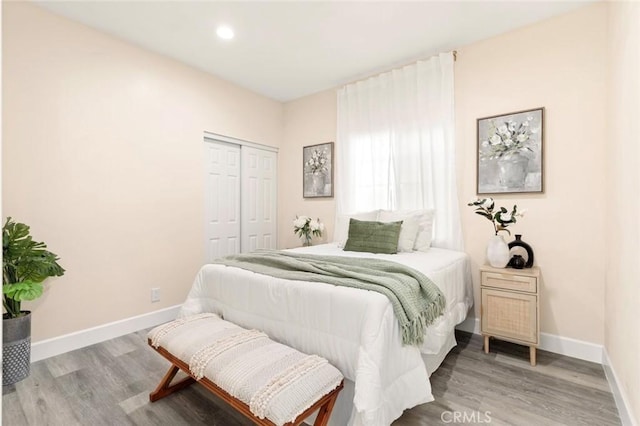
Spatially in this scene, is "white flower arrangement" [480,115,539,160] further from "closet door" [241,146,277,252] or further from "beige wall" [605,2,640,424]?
"closet door" [241,146,277,252]

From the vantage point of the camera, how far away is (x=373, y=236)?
3.11m

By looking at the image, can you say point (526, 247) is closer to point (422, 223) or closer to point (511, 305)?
point (511, 305)

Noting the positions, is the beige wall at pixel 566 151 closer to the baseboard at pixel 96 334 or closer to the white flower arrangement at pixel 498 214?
the white flower arrangement at pixel 498 214

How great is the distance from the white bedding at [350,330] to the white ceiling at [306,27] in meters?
1.99

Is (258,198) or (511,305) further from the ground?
(258,198)

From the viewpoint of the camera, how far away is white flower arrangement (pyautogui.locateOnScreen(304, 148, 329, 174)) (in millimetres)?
4295

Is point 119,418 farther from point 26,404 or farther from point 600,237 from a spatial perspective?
point 600,237

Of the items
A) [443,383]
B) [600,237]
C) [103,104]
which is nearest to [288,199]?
[103,104]

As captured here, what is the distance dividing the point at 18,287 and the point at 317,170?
9.98 feet

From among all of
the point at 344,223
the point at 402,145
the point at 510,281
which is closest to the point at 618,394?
the point at 510,281

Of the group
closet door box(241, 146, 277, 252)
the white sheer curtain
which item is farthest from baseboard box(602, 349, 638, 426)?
closet door box(241, 146, 277, 252)

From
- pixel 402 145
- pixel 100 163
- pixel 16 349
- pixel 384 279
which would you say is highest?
pixel 402 145

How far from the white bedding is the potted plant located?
1.22 meters

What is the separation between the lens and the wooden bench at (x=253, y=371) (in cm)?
151
